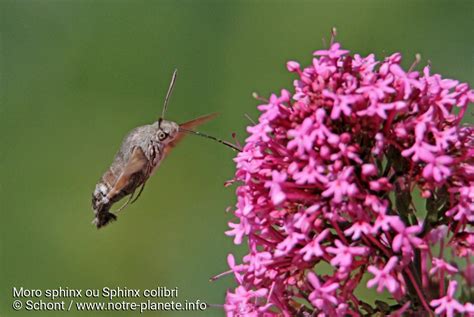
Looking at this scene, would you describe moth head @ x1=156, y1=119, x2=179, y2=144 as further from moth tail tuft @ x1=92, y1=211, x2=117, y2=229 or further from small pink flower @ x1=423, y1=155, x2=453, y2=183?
small pink flower @ x1=423, y1=155, x2=453, y2=183

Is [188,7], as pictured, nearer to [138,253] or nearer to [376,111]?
[138,253]

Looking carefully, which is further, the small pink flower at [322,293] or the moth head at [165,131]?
the moth head at [165,131]

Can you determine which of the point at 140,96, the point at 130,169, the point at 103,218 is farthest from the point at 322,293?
the point at 140,96

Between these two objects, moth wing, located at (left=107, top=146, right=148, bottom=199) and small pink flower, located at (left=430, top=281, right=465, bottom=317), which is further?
moth wing, located at (left=107, top=146, right=148, bottom=199)

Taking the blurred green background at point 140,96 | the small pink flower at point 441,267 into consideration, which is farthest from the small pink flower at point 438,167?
the blurred green background at point 140,96

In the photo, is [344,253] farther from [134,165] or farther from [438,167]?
[134,165]

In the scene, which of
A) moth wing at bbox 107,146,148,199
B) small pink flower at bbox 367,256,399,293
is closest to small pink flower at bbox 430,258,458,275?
small pink flower at bbox 367,256,399,293

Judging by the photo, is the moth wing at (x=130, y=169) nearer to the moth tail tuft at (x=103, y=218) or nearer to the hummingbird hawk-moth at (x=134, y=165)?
the hummingbird hawk-moth at (x=134, y=165)

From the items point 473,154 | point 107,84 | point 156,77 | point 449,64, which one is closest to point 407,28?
point 449,64
